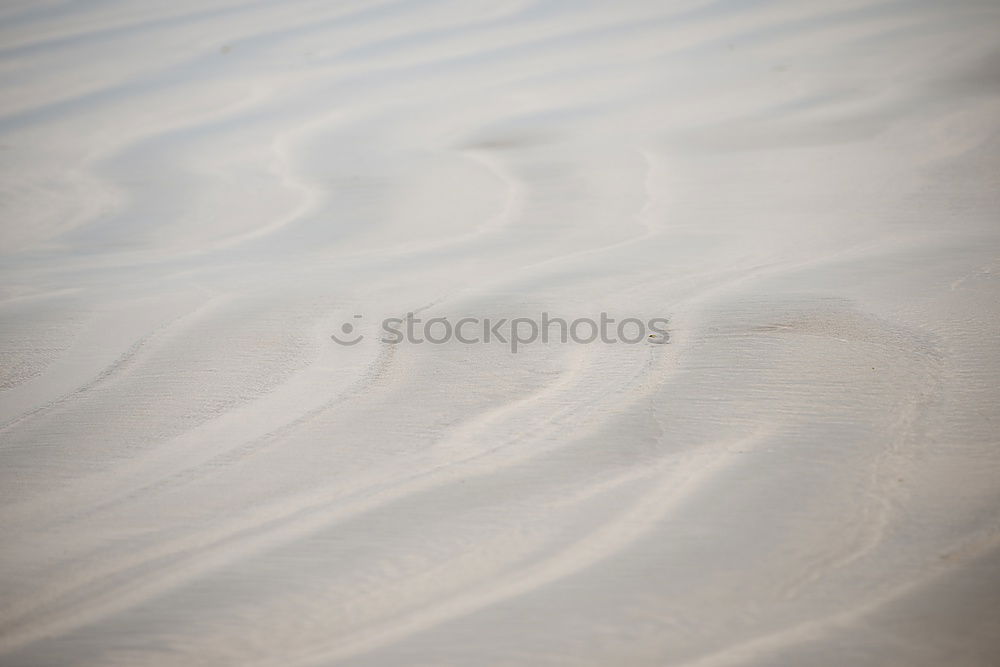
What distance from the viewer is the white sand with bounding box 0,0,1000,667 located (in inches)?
40.0

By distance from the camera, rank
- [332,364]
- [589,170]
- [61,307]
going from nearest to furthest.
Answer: [332,364] < [61,307] < [589,170]

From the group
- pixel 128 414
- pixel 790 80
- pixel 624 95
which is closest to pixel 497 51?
pixel 624 95

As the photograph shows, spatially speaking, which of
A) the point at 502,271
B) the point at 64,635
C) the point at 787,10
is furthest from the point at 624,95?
the point at 64,635

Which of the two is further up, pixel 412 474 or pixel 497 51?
pixel 497 51

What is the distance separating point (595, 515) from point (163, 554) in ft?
1.75

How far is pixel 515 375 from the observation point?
1509 mm

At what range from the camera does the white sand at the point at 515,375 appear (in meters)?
1.02

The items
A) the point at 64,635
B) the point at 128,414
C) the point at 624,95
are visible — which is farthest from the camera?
the point at 624,95

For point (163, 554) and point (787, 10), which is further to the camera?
point (787, 10)

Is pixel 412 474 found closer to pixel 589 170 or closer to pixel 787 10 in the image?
pixel 589 170

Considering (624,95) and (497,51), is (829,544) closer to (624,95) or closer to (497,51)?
(624,95)

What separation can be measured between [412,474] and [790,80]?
7.86 ft

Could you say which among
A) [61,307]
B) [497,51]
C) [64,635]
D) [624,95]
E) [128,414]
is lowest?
[64,635]

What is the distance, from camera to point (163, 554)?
1.12 meters
